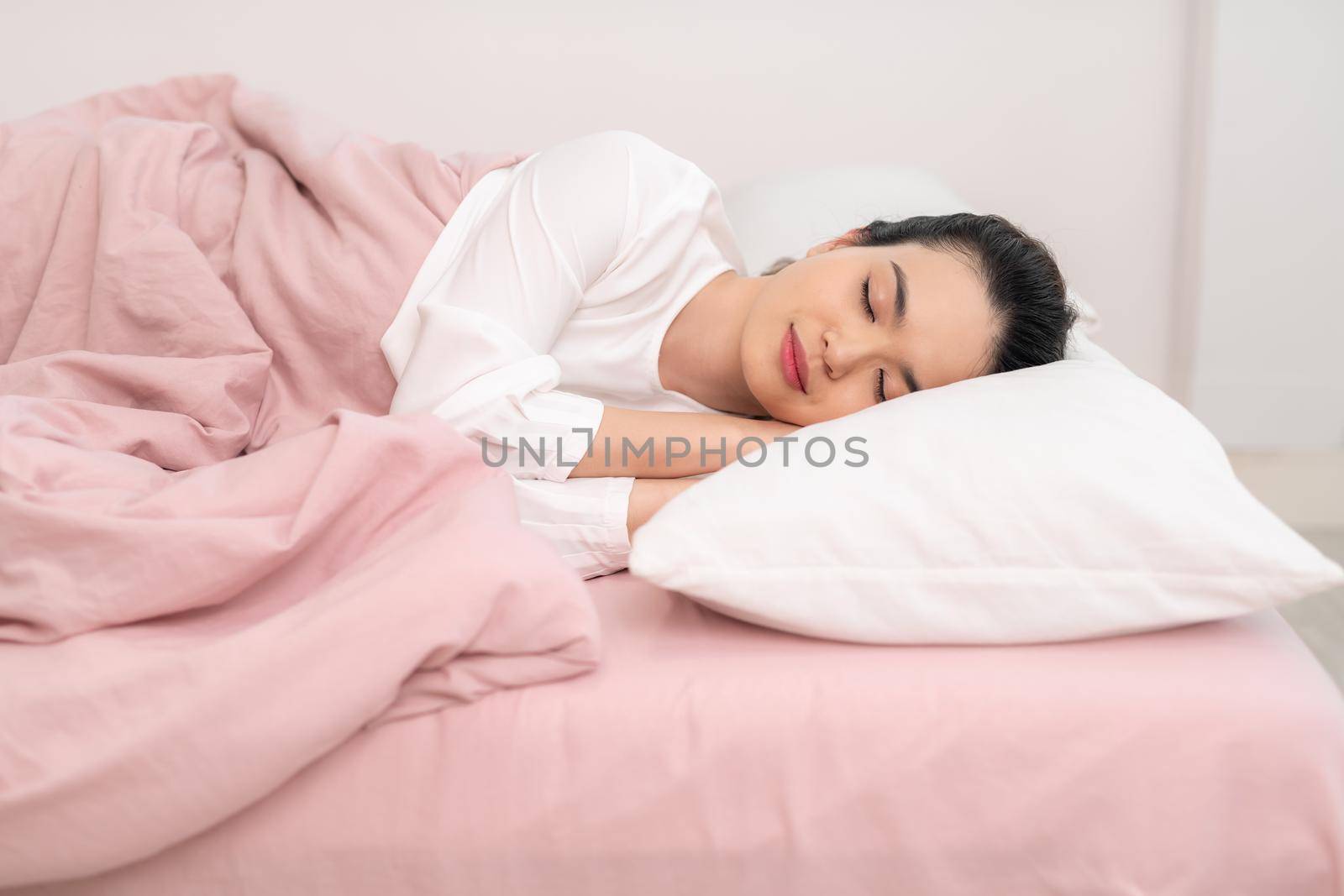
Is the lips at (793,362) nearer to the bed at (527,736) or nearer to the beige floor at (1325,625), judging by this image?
the bed at (527,736)

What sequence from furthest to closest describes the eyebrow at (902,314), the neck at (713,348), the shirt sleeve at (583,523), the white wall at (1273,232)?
the white wall at (1273,232)
the neck at (713,348)
the eyebrow at (902,314)
the shirt sleeve at (583,523)

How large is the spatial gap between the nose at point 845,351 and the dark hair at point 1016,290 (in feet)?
0.49

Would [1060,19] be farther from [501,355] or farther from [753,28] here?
[501,355]

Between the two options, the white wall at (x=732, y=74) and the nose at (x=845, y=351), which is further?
the white wall at (x=732, y=74)

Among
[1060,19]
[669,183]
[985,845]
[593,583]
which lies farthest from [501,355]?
[1060,19]

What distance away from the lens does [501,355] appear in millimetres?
1114

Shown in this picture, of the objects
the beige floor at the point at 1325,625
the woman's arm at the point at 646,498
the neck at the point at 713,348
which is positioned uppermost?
the neck at the point at 713,348

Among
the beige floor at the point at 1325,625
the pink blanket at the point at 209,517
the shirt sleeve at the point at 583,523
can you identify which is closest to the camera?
the pink blanket at the point at 209,517

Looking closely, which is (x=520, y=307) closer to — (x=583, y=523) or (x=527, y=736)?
(x=583, y=523)

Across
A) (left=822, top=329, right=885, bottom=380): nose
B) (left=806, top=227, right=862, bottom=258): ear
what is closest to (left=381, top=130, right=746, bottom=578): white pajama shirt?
(left=806, top=227, right=862, bottom=258): ear

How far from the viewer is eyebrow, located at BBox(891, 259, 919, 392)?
116 cm

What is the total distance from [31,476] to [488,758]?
1.36ft

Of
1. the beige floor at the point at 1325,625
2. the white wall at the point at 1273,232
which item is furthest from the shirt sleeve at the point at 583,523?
the white wall at the point at 1273,232

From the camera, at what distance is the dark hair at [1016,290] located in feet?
3.95
